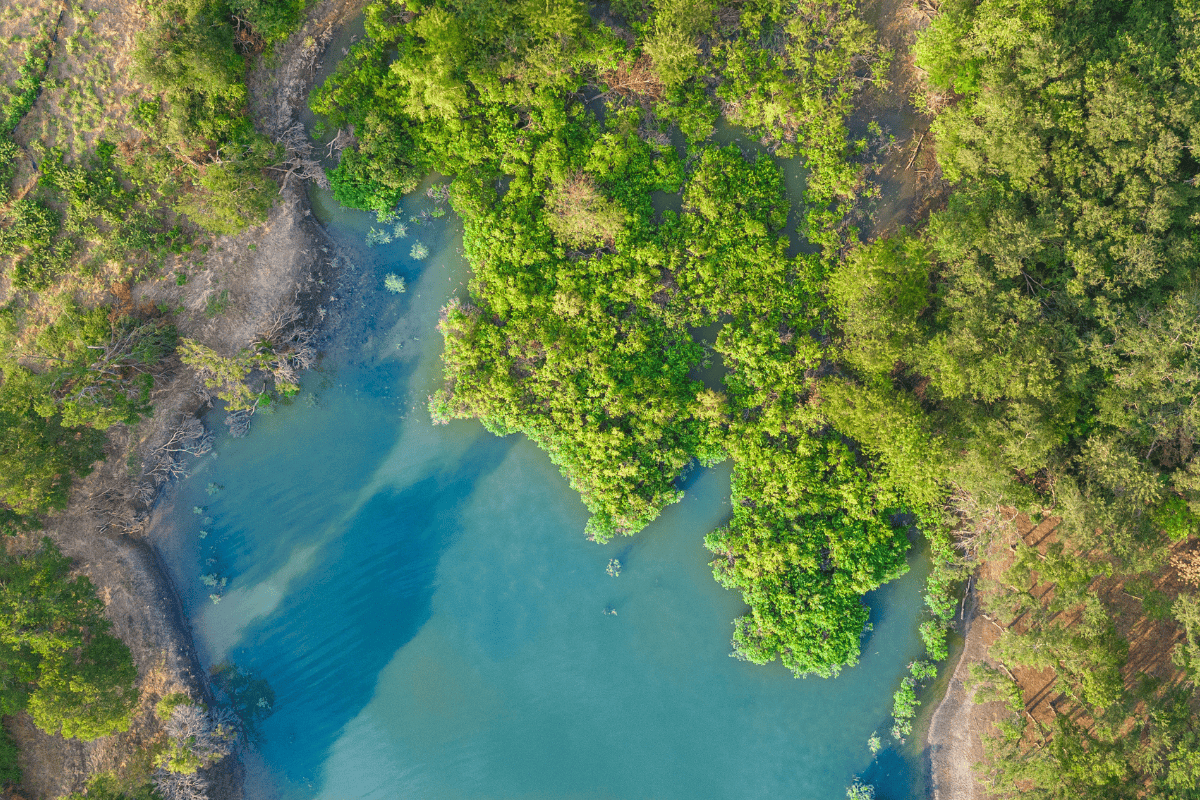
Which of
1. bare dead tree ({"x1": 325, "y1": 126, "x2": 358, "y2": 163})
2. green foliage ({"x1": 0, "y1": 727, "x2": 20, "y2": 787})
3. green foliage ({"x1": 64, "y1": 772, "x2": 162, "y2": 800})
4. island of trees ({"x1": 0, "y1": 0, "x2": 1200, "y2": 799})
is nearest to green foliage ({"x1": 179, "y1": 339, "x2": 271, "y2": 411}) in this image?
island of trees ({"x1": 0, "y1": 0, "x2": 1200, "y2": 799})

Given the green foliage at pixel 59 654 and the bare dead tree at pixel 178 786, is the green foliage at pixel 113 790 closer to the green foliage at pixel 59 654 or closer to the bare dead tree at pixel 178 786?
the bare dead tree at pixel 178 786

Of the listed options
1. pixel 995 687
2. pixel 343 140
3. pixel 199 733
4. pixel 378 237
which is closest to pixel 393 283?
pixel 378 237

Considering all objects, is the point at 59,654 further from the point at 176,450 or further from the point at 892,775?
the point at 892,775

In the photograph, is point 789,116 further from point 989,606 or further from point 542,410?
point 989,606

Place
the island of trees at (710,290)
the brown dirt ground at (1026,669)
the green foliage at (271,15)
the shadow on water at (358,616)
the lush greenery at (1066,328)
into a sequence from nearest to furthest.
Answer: the lush greenery at (1066,328) < the island of trees at (710,290) < the green foliage at (271,15) < the brown dirt ground at (1026,669) < the shadow on water at (358,616)

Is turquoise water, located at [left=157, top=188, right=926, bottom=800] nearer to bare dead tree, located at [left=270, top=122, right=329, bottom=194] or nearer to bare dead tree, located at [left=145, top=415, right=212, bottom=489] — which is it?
bare dead tree, located at [left=145, top=415, right=212, bottom=489]

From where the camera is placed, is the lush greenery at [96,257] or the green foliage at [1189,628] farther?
the lush greenery at [96,257]

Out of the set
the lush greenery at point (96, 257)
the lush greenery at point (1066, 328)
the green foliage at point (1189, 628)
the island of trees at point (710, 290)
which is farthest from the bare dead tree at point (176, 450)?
the green foliage at point (1189, 628)
